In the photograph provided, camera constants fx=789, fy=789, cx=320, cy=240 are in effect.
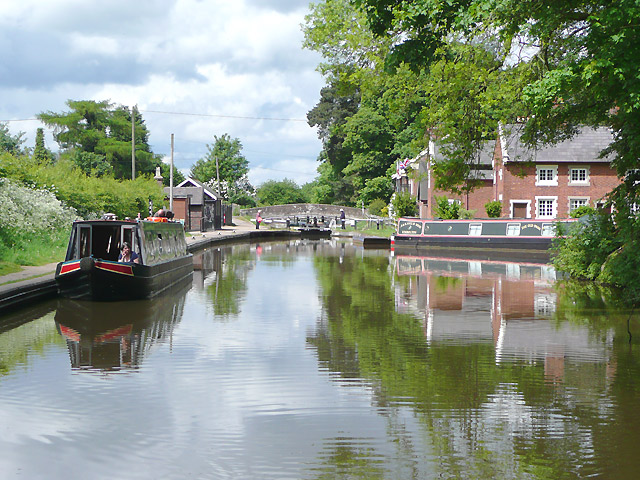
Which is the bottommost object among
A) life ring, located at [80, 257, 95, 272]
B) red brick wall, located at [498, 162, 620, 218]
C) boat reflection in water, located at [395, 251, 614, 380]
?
boat reflection in water, located at [395, 251, 614, 380]

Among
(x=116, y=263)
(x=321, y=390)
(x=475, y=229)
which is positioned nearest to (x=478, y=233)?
(x=475, y=229)

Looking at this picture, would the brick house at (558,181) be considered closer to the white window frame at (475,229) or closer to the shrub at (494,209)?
the shrub at (494,209)

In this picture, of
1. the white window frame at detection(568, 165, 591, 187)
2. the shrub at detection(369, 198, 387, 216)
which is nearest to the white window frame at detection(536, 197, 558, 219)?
the white window frame at detection(568, 165, 591, 187)

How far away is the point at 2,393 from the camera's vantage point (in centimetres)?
877

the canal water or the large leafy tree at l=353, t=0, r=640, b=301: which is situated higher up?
the large leafy tree at l=353, t=0, r=640, b=301

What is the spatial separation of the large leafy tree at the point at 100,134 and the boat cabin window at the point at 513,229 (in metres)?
58.3

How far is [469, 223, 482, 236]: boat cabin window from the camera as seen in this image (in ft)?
125

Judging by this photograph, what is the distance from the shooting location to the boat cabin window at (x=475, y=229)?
38.2 meters

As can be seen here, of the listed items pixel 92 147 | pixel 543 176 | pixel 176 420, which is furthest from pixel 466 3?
pixel 92 147

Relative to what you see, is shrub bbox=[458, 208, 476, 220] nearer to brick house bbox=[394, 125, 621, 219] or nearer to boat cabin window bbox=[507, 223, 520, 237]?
brick house bbox=[394, 125, 621, 219]

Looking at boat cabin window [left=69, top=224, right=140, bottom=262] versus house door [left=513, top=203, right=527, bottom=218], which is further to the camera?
house door [left=513, top=203, right=527, bottom=218]

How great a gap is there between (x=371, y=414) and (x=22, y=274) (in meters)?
13.3

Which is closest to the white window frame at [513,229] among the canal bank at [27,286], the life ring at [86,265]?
the canal bank at [27,286]

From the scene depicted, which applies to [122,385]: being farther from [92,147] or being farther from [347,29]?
[92,147]
